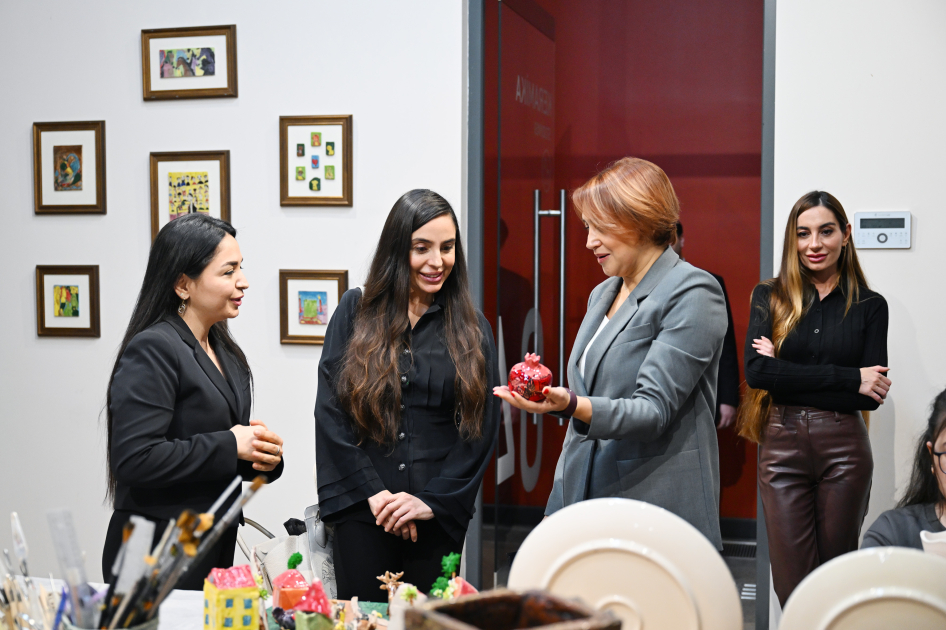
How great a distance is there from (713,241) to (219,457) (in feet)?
11.5

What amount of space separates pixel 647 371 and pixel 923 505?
646 mm

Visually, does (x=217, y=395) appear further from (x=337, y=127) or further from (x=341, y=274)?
(x=337, y=127)

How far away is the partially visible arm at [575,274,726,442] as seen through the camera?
176cm

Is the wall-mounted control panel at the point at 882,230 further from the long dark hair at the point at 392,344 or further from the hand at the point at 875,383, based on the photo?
the long dark hair at the point at 392,344

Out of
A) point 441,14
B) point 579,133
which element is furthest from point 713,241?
point 441,14

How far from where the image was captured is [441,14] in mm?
3295

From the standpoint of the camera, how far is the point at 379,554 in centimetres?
215

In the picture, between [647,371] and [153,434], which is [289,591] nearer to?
[153,434]

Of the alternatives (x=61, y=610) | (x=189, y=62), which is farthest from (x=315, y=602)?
(x=189, y=62)

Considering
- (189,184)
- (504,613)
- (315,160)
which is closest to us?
(504,613)

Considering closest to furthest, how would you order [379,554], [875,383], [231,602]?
[231,602]
[379,554]
[875,383]

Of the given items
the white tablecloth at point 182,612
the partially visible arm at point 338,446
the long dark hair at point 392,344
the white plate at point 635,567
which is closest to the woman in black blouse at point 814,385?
the long dark hair at point 392,344

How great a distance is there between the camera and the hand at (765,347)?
2.89m

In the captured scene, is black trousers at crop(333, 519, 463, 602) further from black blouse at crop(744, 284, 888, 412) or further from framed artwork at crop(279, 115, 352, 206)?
framed artwork at crop(279, 115, 352, 206)
